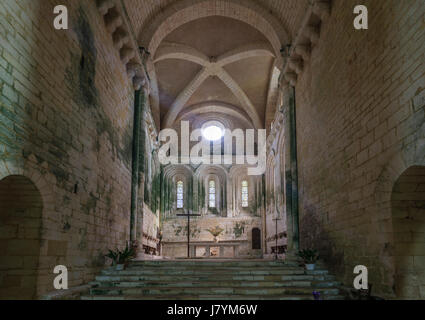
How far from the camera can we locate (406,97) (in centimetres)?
646

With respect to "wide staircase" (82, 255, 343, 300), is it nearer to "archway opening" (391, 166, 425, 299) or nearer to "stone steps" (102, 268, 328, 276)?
"stone steps" (102, 268, 328, 276)

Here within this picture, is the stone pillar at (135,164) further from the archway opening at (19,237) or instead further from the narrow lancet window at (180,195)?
the narrow lancet window at (180,195)

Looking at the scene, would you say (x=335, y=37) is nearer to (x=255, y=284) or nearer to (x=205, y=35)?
(x=255, y=284)

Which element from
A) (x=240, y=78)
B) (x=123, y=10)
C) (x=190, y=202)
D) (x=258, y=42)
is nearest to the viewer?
(x=123, y=10)

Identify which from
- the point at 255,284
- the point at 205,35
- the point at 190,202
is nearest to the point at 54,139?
the point at 255,284

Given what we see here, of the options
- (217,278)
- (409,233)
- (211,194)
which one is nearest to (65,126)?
(217,278)

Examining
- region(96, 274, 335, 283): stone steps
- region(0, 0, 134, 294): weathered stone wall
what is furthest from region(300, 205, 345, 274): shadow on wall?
region(0, 0, 134, 294): weathered stone wall

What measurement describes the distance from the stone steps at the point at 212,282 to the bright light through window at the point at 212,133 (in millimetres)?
16617

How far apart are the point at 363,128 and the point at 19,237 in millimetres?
6914

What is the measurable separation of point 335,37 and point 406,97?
13.8 ft

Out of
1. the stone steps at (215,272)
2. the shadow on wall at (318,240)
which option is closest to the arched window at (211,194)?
the shadow on wall at (318,240)

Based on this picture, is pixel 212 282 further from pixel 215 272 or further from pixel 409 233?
pixel 409 233

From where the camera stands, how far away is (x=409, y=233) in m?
6.85

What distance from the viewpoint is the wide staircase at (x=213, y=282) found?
8.56 metres
